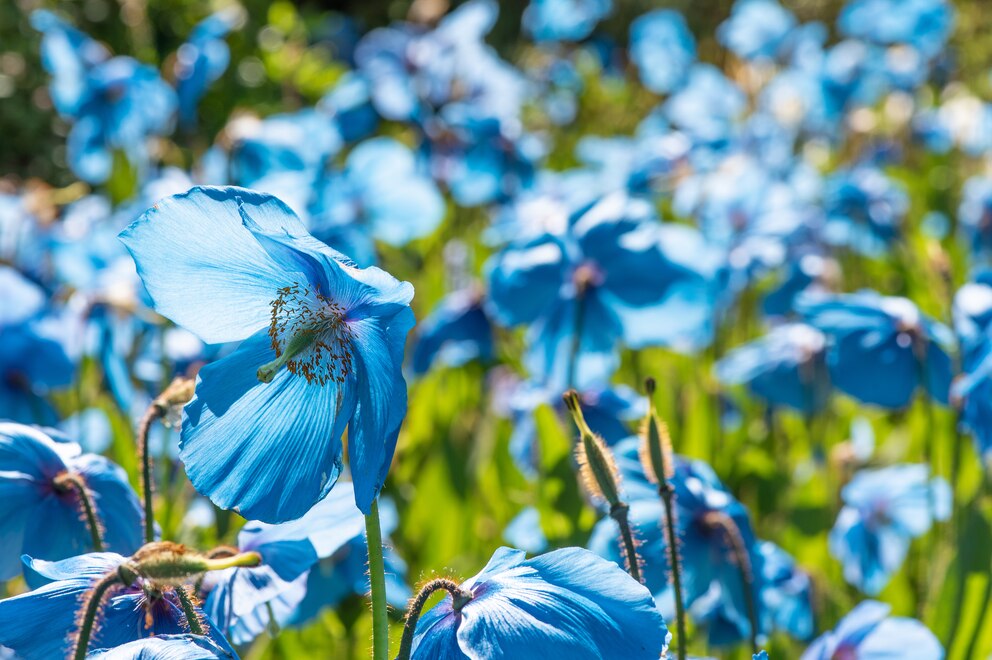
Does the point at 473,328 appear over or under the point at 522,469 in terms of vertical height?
over

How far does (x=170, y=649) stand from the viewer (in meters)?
0.74

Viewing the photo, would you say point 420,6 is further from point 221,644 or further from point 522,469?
point 221,644

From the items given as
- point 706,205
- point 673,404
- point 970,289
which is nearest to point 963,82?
point 706,205

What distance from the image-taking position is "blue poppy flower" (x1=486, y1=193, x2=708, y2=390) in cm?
192

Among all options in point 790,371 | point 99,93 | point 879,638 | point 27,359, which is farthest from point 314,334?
point 99,93

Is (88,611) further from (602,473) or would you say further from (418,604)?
(602,473)

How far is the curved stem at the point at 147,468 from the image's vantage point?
1019mm

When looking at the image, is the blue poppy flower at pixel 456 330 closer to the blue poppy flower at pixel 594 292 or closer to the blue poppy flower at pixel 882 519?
the blue poppy flower at pixel 594 292

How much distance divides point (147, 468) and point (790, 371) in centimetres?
133

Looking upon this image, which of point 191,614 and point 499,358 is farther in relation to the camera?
point 499,358

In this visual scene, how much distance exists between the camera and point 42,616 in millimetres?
845

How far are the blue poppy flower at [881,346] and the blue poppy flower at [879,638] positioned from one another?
1.70 ft

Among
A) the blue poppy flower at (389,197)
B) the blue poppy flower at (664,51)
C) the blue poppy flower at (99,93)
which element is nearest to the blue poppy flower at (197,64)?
the blue poppy flower at (99,93)

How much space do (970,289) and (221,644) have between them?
1243mm
